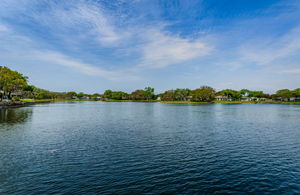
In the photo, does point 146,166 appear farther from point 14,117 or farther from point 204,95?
point 204,95

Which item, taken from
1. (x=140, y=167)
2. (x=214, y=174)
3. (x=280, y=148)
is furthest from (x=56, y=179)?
(x=280, y=148)

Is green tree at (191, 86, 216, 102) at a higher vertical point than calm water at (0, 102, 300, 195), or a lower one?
higher

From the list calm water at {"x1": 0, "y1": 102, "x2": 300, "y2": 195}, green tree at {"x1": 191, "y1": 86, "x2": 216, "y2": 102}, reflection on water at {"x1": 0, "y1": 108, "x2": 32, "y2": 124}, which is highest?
green tree at {"x1": 191, "y1": 86, "x2": 216, "y2": 102}

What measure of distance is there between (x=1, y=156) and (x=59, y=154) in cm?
594

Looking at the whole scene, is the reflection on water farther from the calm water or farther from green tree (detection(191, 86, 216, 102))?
green tree (detection(191, 86, 216, 102))

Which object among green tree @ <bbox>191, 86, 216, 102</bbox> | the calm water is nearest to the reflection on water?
the calm water

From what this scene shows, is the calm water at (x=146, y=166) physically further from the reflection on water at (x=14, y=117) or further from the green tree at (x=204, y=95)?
the green tree at (x=204, y=95)

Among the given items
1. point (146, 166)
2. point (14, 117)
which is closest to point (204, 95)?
point (14, 117)

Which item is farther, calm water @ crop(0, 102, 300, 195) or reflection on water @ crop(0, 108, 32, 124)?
reflection on water @ crop(0, 108, 32, 124)

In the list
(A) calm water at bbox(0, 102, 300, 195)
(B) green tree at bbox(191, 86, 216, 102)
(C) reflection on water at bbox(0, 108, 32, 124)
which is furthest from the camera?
(B) green tree at bbox(191, 86, 216, 102)

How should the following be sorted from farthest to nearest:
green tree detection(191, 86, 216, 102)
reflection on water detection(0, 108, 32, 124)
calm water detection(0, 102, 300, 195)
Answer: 1. green tree detection(191, 86, 216, 102)
2. reflection on water detection(0, 108, 32, 124)
3. calm water detection(0, 102, 300, 195)

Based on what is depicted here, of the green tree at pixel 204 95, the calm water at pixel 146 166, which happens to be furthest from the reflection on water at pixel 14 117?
the green tree at pixel 204 95

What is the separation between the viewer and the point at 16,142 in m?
25.2

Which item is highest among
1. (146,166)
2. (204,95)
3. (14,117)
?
(204,95)
